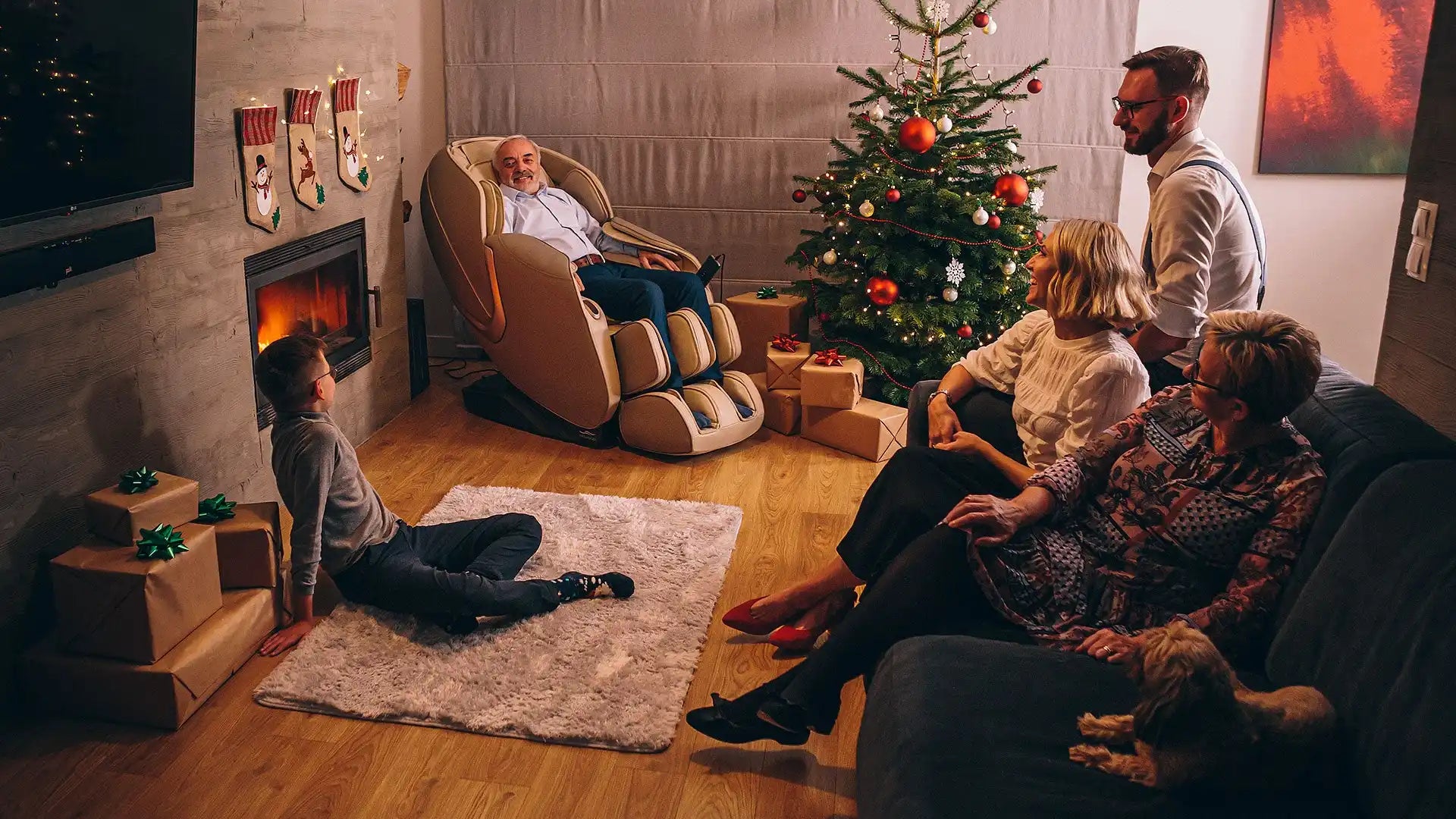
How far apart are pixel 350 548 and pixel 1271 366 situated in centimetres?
212

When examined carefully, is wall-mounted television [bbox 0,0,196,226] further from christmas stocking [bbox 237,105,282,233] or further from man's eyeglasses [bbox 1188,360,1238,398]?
man's eyeglasses [bbox 1188,360,1238,398]

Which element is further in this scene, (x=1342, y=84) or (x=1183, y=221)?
(x=1342, y=84)

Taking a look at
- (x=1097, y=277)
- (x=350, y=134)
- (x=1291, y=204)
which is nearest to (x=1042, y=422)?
(x=1097, y=277)

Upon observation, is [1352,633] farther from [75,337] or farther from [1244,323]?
[75,337]

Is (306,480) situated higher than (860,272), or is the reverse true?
(860,272)

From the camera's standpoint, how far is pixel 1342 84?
15.3 ft

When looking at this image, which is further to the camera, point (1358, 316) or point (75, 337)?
point (1358, 316)

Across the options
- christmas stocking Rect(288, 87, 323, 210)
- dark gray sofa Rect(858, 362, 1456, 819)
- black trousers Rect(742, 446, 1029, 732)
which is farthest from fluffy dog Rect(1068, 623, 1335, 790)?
christmas stocking Rect(288, 87, 323, 210)

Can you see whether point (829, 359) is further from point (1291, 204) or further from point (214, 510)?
point (214, 510)

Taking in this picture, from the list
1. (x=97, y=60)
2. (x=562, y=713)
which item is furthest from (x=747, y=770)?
(x=97, y=60)

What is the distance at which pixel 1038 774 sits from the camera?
5.41 feet

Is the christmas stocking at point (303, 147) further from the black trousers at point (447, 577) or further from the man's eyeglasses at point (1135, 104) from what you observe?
the man's eyeglasses at point (1135, 104)

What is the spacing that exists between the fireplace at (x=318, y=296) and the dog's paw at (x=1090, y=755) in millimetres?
2620

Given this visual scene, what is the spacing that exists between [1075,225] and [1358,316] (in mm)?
3072
